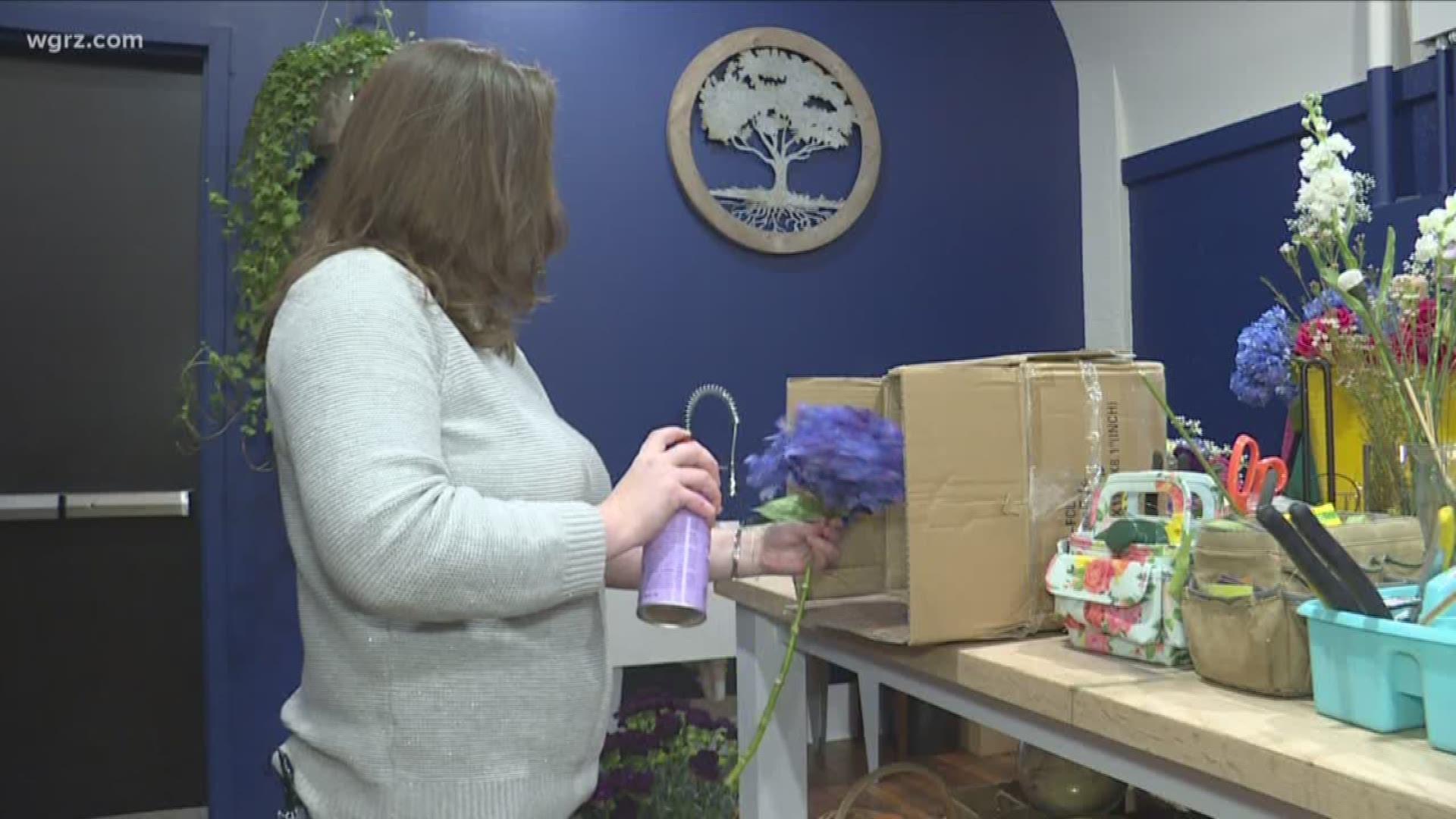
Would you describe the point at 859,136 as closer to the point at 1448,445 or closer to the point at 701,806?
the point at 701,806

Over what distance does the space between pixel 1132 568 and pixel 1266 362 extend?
1.36 feet

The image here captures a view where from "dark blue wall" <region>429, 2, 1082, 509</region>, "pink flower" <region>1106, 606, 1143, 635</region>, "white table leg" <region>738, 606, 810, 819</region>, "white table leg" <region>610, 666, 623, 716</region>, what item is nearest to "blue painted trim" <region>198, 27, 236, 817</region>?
"dark blue wall" <region>429, 2, 1082, 509</region>

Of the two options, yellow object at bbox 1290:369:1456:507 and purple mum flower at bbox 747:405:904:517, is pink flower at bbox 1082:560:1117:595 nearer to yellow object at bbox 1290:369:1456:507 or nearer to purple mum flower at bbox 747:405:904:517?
purple mum flower at bbox 747:405:904:517

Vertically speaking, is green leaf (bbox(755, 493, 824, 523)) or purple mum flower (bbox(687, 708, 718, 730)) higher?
green leaf (bbox(755, 493, 824, 523))

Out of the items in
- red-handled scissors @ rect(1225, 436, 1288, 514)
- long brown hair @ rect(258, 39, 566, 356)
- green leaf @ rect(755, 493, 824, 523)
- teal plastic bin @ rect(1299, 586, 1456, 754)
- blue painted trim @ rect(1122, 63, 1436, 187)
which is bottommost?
teal plastic bin @ rect(1299, 586, 1456, 754)

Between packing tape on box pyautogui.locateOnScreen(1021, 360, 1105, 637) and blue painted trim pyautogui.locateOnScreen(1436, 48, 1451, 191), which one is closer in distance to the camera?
packing tape on box pyautogui.locateOnScreen(1021, 360, 1105, 637)

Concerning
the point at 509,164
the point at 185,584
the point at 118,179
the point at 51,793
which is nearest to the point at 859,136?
the point at 118,179

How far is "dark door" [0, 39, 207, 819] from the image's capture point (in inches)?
110

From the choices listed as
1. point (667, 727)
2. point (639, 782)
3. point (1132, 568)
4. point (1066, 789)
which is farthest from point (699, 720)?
point (1132, 568)

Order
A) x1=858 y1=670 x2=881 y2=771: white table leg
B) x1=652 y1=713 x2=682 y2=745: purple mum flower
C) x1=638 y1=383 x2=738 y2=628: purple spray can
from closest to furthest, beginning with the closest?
x1=638 y1=383 x2=738 y2=628: purple spray can, x1=652 y1=713 x2=682 y2=745: purple mum flower, x1=858 y1=670 x2=881 y2=771: white table leg

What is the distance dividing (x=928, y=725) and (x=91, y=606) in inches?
87.3

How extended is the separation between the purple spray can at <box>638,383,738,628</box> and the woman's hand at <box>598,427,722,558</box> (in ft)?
0.04

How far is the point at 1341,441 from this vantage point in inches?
47.8

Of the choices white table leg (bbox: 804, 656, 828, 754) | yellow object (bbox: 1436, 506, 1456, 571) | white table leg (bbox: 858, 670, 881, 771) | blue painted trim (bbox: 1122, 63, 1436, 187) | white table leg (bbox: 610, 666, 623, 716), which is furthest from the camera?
white table leg (bbox: 804, 656, 828, 754)
